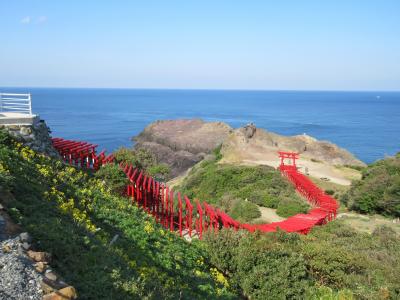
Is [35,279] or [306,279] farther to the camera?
[306,279]

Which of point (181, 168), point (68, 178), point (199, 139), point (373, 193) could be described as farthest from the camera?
point (199, 139)

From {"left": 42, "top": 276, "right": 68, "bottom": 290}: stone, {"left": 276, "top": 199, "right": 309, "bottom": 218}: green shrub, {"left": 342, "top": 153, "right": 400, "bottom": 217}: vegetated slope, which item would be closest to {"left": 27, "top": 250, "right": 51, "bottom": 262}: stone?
{"left": 42, "top": 276, "right": 68, "bottom": 290}: stone

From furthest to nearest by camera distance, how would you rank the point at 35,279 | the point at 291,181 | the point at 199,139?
the point at 199,139 → the point at 291,181 → the point at 35,279

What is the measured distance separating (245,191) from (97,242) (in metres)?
19.1

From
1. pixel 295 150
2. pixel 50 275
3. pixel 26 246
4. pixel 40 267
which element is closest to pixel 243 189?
pixel 26 246

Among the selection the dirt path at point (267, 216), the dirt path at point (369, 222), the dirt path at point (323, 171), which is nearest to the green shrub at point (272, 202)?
the dirt path at point (267, 216)

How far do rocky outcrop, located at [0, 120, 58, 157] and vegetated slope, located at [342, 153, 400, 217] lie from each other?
16132 millimetres

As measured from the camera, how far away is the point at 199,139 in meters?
71.7

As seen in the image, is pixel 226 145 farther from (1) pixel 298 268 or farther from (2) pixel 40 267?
(2) pixel 40 267

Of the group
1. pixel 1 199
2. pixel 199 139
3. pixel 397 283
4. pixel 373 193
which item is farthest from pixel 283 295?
pixel 199 139

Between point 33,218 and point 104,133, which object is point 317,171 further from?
point 104,133

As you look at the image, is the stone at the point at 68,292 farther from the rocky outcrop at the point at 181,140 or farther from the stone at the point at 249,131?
the rocky outcrop at the point at 181,140

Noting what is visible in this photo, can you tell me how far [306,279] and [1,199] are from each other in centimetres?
750

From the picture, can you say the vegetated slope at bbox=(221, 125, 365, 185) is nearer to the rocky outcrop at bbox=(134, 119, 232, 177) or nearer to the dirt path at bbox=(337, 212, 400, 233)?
the dirt path at bbox=(337, 212, 400, 233)
